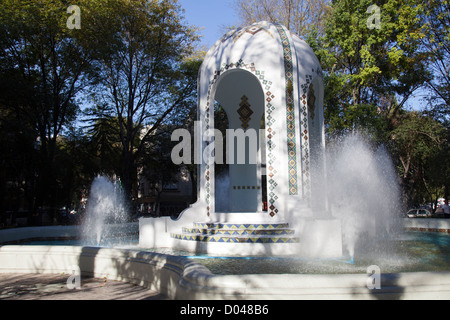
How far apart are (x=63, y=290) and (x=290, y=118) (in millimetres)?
7035

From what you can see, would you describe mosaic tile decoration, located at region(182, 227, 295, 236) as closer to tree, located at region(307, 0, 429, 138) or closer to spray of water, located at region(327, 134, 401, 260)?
spray of water, located at region(327, 134, 401, 260)

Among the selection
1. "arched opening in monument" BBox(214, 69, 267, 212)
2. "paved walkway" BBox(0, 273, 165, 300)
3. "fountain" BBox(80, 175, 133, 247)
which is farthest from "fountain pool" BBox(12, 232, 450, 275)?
"arched opening in monument" BBox(214, 69, 267, 212)

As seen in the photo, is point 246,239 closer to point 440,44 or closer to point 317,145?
point 317,145

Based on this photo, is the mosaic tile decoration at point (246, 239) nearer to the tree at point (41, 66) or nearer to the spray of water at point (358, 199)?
the spray of water at point (358, 199)

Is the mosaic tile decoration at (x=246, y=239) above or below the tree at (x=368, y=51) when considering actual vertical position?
below

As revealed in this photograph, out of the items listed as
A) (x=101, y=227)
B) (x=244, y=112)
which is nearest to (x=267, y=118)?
(x=244, y=112)

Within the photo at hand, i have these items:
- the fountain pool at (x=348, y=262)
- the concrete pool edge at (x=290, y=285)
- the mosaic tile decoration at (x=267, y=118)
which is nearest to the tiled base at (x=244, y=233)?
the fountain pool at (x=348, y=262)

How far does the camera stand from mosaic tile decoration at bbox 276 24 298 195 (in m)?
10.2

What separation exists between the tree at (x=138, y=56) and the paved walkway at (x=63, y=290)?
654 inches

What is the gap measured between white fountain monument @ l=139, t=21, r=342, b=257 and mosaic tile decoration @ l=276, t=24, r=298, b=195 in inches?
0.7

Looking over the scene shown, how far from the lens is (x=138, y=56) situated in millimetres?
23688

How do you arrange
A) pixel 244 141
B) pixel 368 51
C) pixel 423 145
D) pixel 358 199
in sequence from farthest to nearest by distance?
pixel 423 145
pixel 368 51
pixel 244 141
pixel 358 199

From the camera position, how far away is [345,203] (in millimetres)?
11820

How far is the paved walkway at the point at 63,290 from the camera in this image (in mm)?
5441
